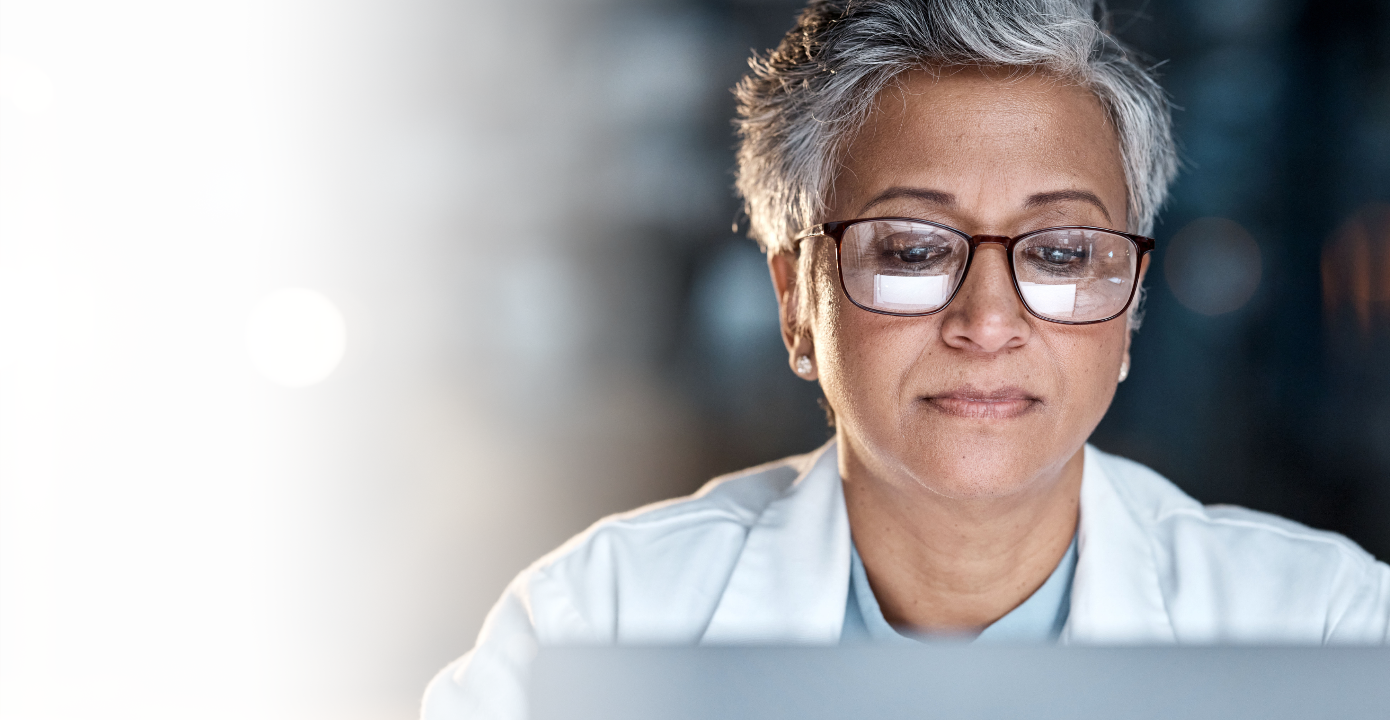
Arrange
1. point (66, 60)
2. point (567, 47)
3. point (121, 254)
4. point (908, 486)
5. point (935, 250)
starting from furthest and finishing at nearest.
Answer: point (567, 47), point (121, 254), point (66, 60), point (908, 486), point (935, 250)

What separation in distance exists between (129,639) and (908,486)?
2.86 meters

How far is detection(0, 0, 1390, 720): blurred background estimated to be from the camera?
294 cm

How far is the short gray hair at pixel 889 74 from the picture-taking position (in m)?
1.21

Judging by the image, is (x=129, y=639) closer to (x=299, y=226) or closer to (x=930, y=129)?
(x=299, y=226)

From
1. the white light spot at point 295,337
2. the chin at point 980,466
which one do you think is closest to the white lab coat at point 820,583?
the chin at point 980,466

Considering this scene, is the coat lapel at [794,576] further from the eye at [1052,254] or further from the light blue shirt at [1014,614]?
the eye at [1052,254]

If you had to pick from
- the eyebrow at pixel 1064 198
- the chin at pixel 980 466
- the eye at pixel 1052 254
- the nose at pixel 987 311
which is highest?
the eyebrow at pixel 1064 198

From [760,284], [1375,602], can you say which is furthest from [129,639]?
[1375,602]

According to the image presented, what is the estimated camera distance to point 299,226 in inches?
138

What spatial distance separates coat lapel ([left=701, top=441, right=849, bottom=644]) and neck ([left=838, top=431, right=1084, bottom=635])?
6cm

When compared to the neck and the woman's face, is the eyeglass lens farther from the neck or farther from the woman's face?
the neck

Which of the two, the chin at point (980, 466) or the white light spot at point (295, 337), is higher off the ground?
the white light spot at point (295, 337)

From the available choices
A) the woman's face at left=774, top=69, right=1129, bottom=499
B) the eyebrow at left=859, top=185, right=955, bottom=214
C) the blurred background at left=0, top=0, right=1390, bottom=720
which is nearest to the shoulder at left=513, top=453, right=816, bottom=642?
the woman's face at left=774, top=69, right=1129, bottom=499

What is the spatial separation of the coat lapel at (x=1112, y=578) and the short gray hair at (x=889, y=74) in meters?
0.41
